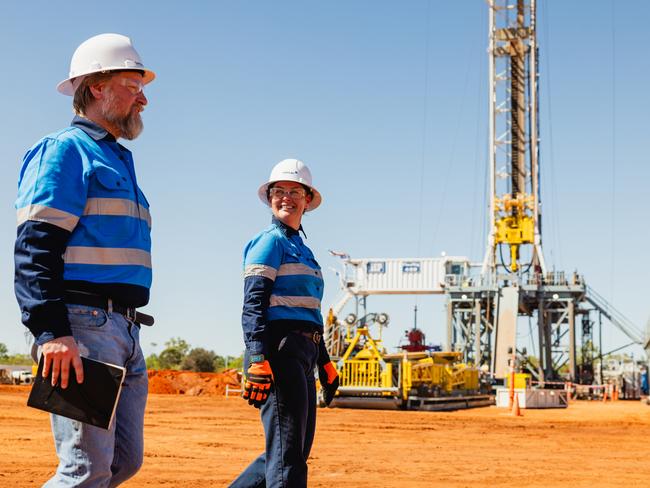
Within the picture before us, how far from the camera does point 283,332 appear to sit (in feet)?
15.6

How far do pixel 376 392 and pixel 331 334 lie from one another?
388 cm

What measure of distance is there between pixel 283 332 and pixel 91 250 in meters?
1.57

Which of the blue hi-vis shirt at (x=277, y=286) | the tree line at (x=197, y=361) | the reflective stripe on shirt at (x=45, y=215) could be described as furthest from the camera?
the tree line at (x=197, y=361)

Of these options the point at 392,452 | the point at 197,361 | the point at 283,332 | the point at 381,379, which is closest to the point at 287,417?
the point at 283,332

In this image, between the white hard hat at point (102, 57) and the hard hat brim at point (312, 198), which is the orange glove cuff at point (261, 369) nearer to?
the hard hat brim at point (312, 198)

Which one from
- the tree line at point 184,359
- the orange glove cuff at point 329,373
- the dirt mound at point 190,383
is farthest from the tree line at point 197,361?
the orange glove cuff at point 329,373

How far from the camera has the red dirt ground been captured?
8.41m

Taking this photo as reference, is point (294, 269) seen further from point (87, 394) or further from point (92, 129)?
point (87, 394)

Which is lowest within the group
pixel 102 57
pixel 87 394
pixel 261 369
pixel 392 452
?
pixel 392 452

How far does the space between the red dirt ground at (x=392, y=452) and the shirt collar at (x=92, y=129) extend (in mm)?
4641

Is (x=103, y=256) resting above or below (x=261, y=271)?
below

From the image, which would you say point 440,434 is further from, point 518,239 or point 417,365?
point 518,239

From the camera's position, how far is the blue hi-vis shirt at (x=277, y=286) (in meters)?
4.67

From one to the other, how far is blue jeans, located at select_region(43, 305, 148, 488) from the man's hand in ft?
0.25
